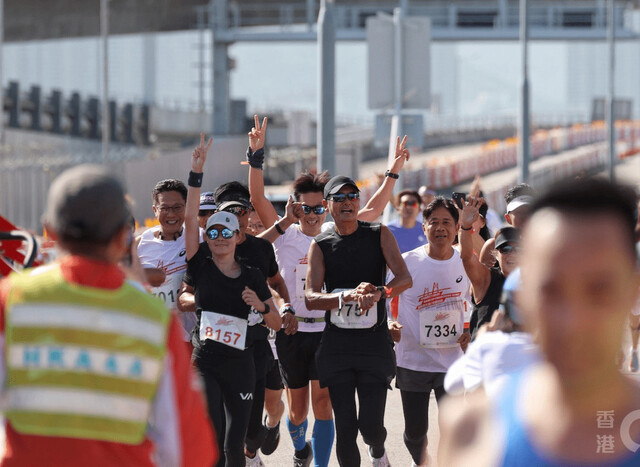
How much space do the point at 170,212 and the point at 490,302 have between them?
6.34 ft

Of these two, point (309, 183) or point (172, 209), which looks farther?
point (309, 183)

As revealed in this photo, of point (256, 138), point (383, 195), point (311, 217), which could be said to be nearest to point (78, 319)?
point (311, 217)

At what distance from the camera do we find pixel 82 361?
3008 millimetres

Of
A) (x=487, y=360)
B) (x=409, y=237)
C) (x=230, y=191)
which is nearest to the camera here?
(x=487, y=360)

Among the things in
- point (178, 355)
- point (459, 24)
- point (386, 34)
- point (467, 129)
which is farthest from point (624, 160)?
point (178, 355)

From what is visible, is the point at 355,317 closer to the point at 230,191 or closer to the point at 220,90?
the point at 230,191

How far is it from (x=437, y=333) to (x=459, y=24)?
6171 centimetres

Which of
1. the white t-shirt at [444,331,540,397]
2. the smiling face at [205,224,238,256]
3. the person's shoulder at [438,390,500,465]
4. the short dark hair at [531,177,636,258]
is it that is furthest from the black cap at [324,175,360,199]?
the short dark hair at [531,177,636,258]

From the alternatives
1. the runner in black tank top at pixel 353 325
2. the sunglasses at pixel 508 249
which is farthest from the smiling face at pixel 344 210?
the sunglasses at pixel 508 249

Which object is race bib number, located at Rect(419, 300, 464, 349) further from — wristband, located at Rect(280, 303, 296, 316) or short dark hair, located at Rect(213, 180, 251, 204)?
short dark hair, located at Rect(213, 180, 251, 204)

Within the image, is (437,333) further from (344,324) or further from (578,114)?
(578,114)

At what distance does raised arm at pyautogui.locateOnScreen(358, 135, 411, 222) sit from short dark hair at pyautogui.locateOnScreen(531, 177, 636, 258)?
21.0 ft

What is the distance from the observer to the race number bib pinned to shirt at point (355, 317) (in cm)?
711

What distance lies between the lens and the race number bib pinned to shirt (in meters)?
7.11
